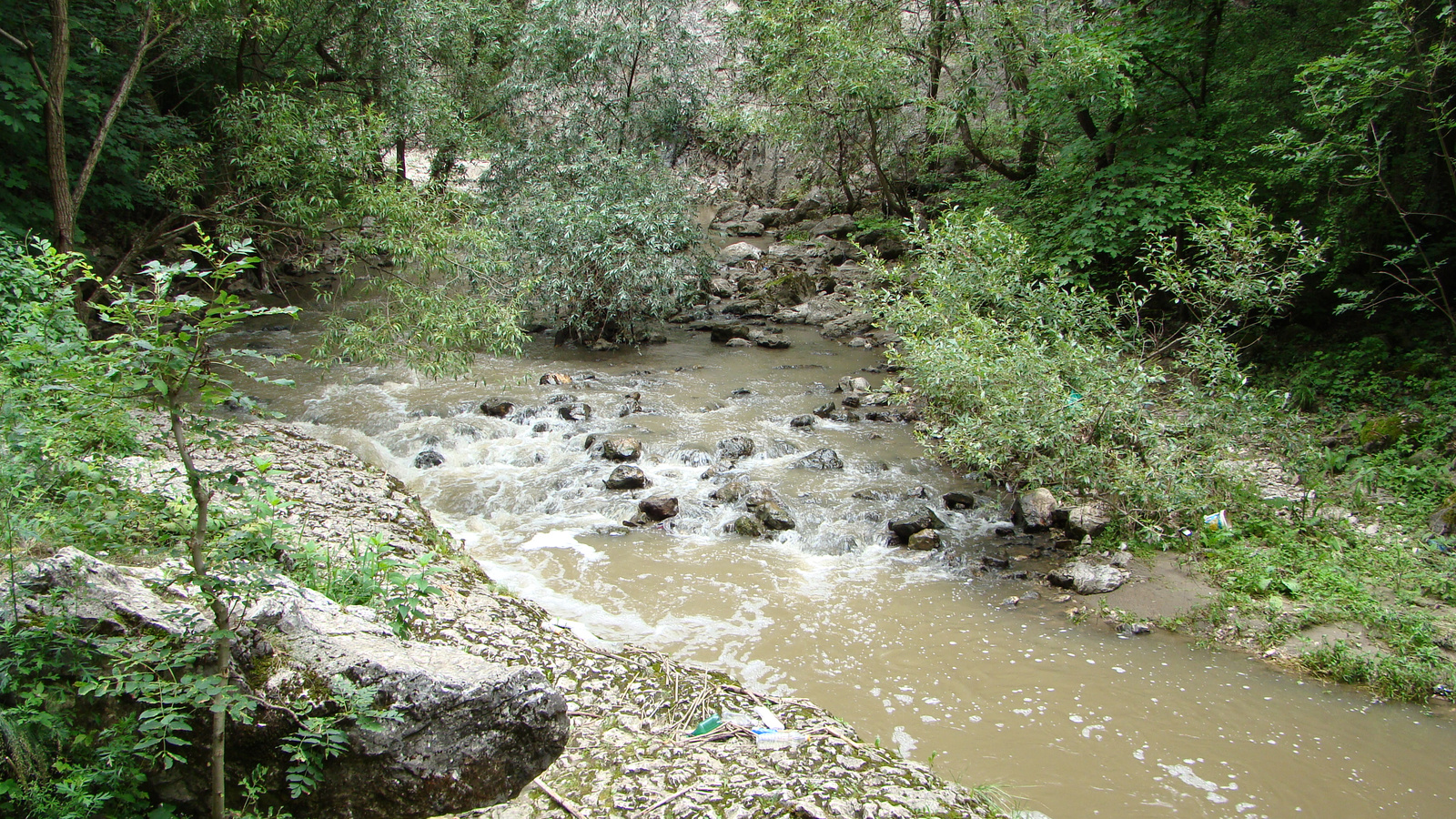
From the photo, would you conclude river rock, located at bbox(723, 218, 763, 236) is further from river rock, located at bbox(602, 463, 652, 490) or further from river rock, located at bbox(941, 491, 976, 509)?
river rock, located at bbox(941, 491, 976, 509)

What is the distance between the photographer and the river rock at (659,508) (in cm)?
862

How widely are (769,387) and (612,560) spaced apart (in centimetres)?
A: 682

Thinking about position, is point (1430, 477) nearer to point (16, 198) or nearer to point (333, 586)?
point (333, 586)

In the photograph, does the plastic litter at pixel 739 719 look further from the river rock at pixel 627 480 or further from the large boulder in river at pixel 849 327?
the large boulder in river at pixel 849 327

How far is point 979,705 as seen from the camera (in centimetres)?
542

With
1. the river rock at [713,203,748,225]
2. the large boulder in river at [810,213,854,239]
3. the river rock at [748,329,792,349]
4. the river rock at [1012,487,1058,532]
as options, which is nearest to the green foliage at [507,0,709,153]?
the river rock at [748,329,792,349]

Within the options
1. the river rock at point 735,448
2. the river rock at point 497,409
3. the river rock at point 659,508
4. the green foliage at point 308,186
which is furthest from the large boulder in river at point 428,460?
the river rock at point 735,448

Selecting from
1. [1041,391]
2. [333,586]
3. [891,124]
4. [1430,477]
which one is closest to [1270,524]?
[1430,477]

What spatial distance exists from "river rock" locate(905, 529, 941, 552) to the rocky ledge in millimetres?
3686

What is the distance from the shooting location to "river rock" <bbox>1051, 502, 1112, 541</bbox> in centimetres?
780

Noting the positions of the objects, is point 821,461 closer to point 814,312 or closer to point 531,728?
point 531,728

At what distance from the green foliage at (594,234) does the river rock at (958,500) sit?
8.34m

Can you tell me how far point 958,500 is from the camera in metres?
8.97

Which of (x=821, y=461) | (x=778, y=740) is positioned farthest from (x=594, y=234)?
(x=778, y=740)
